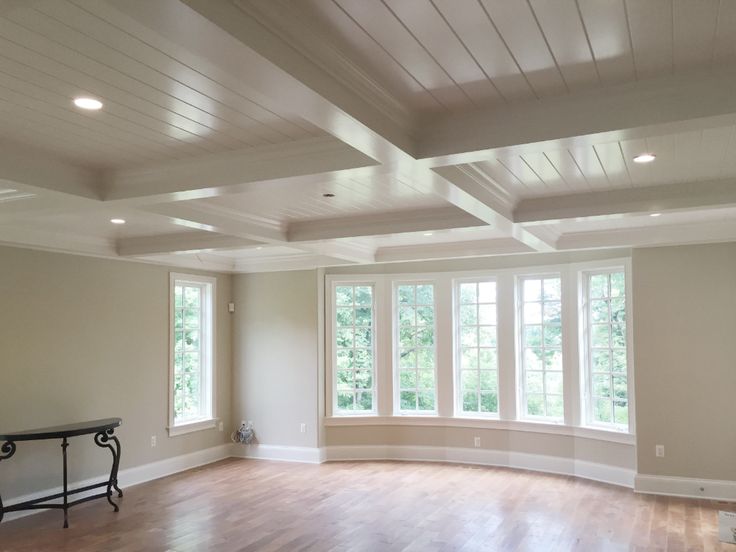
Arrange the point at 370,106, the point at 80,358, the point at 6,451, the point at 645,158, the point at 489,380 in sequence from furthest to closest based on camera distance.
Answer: the point at 489,380 < the point at 80,358 < the point at 6,451 < the point at 645,158 < the point at 370,106

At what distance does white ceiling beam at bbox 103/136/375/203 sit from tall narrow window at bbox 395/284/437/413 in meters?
4.58

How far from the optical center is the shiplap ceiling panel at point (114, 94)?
6.58ft

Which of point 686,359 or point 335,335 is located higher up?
point 335,335

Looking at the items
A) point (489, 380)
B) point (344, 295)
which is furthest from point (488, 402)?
point (344, 295)

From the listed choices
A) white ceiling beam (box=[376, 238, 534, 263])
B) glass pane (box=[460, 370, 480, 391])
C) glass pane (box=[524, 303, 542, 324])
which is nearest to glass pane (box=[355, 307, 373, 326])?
white ceiling beam (box=[376, 238, 534, 263])

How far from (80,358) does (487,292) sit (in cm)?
452

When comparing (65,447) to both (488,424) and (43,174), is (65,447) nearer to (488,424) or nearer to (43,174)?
(43,174)

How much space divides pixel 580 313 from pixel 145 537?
478cm

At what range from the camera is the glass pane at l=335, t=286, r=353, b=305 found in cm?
812

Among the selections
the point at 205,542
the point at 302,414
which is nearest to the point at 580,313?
the point at 302,414

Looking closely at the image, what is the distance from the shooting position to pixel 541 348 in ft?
23.6

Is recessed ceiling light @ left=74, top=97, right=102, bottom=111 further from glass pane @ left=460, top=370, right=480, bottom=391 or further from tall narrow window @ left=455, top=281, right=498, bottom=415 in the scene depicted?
glass pane @ left=460, top=370, right=480, bottom=391

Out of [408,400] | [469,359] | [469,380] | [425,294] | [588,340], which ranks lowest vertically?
[408,400]

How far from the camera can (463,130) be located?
9.43 feet
